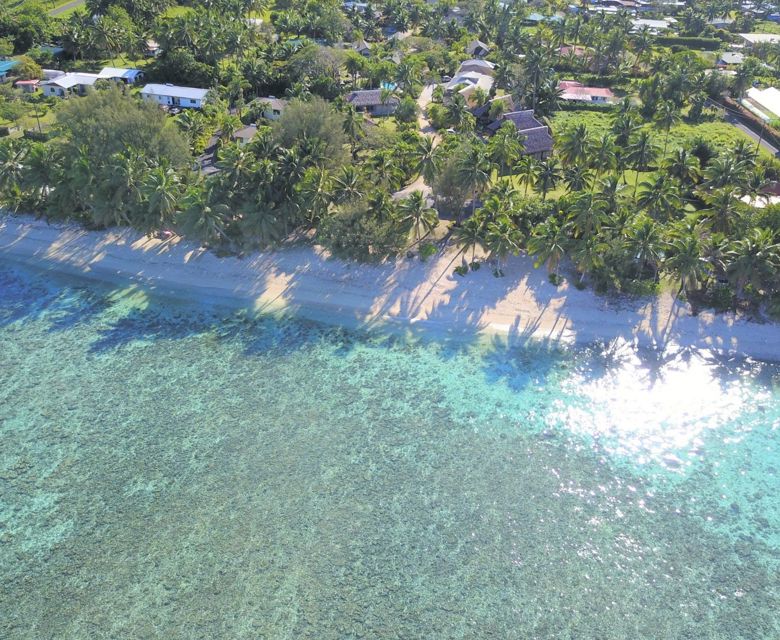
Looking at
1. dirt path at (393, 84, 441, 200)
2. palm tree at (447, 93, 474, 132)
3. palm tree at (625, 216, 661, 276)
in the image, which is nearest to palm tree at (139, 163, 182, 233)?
dirt path at (393, 84, 441, 200)

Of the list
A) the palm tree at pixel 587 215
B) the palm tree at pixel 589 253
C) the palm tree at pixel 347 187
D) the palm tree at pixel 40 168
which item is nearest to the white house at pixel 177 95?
the palm tree at pixel 40 168

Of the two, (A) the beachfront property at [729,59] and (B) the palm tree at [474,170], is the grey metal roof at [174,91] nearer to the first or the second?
(B) the palm tree at [474,170]

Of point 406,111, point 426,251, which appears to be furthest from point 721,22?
point 426,251

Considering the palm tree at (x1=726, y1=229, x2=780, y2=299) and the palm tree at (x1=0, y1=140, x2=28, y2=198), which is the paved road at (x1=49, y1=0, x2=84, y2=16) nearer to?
the palm tree at (x1=0, y1=140, x2=28, y2=198)

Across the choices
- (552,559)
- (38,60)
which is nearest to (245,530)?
(552,559)

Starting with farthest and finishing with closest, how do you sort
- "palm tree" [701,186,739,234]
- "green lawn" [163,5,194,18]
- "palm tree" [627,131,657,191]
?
"green lawn" [163,5,194,18], "palm tree" [627,131,657,191], "palm tree" [701,186,739,234]

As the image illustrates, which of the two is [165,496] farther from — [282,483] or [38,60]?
[38,60]
